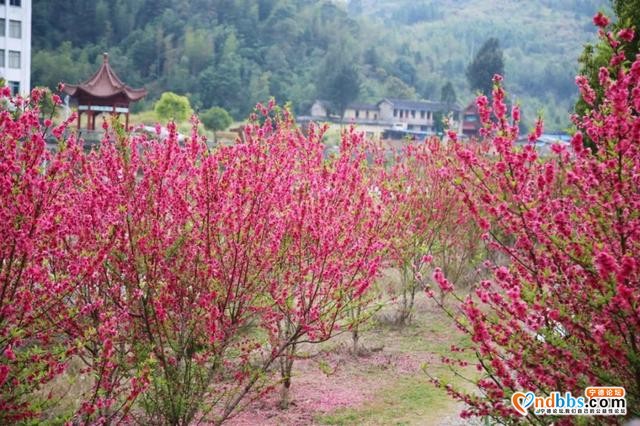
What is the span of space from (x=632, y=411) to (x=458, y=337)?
285 inches

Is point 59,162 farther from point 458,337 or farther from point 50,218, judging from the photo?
point 458,337

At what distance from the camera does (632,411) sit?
3.43m

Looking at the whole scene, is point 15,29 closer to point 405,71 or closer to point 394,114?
point 394,114

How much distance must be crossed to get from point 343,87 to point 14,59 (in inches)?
1281

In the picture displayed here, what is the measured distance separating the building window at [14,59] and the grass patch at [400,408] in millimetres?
37324

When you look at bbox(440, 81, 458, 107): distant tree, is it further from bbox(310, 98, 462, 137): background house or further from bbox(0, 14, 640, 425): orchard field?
bbox(0, 14, 640, 425): orchard field

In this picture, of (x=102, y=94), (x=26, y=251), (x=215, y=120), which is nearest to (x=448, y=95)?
(x=215, y=120)

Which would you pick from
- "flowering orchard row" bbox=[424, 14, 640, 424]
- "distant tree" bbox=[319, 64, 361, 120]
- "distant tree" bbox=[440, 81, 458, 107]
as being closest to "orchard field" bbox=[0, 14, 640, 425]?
"flowering orchard row" bbox=[424, 14, 640, 424]

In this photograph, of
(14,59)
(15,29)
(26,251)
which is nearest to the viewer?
(26,251)

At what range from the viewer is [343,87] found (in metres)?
62.8

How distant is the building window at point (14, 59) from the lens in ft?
125

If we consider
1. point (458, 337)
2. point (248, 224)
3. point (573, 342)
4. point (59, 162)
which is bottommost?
point (458, 337)

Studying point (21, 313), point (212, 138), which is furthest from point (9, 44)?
point (21, 313)

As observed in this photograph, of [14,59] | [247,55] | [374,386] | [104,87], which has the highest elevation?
[247,55]
